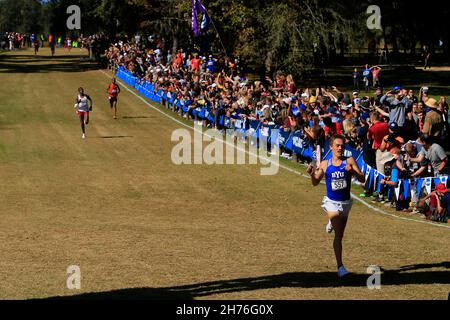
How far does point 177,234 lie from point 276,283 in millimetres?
4632

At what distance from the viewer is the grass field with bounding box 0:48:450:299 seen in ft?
39.0

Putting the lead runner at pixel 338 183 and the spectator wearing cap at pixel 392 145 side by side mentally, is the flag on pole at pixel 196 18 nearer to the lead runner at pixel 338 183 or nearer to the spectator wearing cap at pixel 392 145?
the spectator wearing cap at pixel 392 145

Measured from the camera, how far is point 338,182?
40.4 feet

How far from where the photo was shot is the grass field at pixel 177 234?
1188 centimetres

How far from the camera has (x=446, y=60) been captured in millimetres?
80188

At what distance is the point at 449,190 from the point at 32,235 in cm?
906

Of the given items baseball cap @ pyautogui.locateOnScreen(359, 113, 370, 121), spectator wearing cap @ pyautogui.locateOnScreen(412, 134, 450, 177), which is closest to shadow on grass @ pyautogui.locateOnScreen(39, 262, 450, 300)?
spectator wearing cap @ pyautogui.locateOnScreen(412, 134, 450, 177)

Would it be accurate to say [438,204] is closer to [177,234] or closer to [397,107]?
[397,107]

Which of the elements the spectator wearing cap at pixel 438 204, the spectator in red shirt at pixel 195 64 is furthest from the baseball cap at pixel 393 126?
the spectator in red shirt at pixel 195 64

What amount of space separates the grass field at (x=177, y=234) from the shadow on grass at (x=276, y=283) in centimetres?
3

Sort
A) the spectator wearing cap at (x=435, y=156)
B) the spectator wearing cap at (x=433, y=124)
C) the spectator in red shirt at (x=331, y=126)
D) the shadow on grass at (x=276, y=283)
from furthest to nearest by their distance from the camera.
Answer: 1. the spectator in red shirt at (x=331, y=126)
2. the spectator wearing cap at (x=433, y=124)
3. the spectator wearing cap at (x=435, y=156)
4. the shadow on grass at (x=276, y=283)

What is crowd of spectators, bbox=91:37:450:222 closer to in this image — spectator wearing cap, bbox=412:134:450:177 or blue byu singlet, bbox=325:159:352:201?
spectator wearing cap, bbox=412:134:450:177

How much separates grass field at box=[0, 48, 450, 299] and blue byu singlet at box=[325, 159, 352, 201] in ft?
4.24
